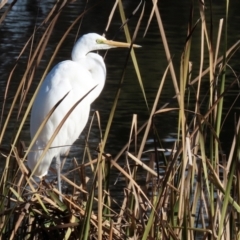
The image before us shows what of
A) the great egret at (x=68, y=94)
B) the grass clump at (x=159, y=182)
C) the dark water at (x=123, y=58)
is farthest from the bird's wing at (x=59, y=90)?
the grass clump at (x=159, y=182)

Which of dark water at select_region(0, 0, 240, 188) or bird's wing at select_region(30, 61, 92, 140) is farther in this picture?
dark water at select_region(0, 0, 240, 188)

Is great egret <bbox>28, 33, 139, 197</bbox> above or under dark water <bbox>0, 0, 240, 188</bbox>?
above

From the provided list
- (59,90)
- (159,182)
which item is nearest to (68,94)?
(59,90)

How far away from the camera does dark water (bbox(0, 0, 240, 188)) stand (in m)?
5.62

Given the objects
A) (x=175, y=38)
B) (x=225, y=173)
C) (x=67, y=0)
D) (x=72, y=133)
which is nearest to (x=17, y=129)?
(x=67, y=0)

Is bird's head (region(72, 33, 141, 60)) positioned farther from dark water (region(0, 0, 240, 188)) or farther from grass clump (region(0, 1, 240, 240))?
grass clump (region(0, 1, 240, 240))

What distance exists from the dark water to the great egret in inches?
7.2

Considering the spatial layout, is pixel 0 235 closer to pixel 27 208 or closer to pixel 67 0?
pixel 27 208

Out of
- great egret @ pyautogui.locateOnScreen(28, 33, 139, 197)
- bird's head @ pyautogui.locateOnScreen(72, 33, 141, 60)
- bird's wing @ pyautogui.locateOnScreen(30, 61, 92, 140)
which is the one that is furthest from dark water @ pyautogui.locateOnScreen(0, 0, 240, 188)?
bird's head @ pyautogui.locateOnScreen(72, 33, 141, 60)

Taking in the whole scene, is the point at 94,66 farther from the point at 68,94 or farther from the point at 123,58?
the point at 123,58

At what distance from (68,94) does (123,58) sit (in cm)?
509

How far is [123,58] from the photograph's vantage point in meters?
8.55

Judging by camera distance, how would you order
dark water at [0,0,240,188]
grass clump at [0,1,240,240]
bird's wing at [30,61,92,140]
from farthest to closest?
dark water at [0,0,240,188] < bird's wing at [30,61,92,140] < grass clump at [0,1,240,240]

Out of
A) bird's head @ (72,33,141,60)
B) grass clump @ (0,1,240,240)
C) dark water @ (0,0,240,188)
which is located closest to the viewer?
grass clump @ (0,1,240,240)
